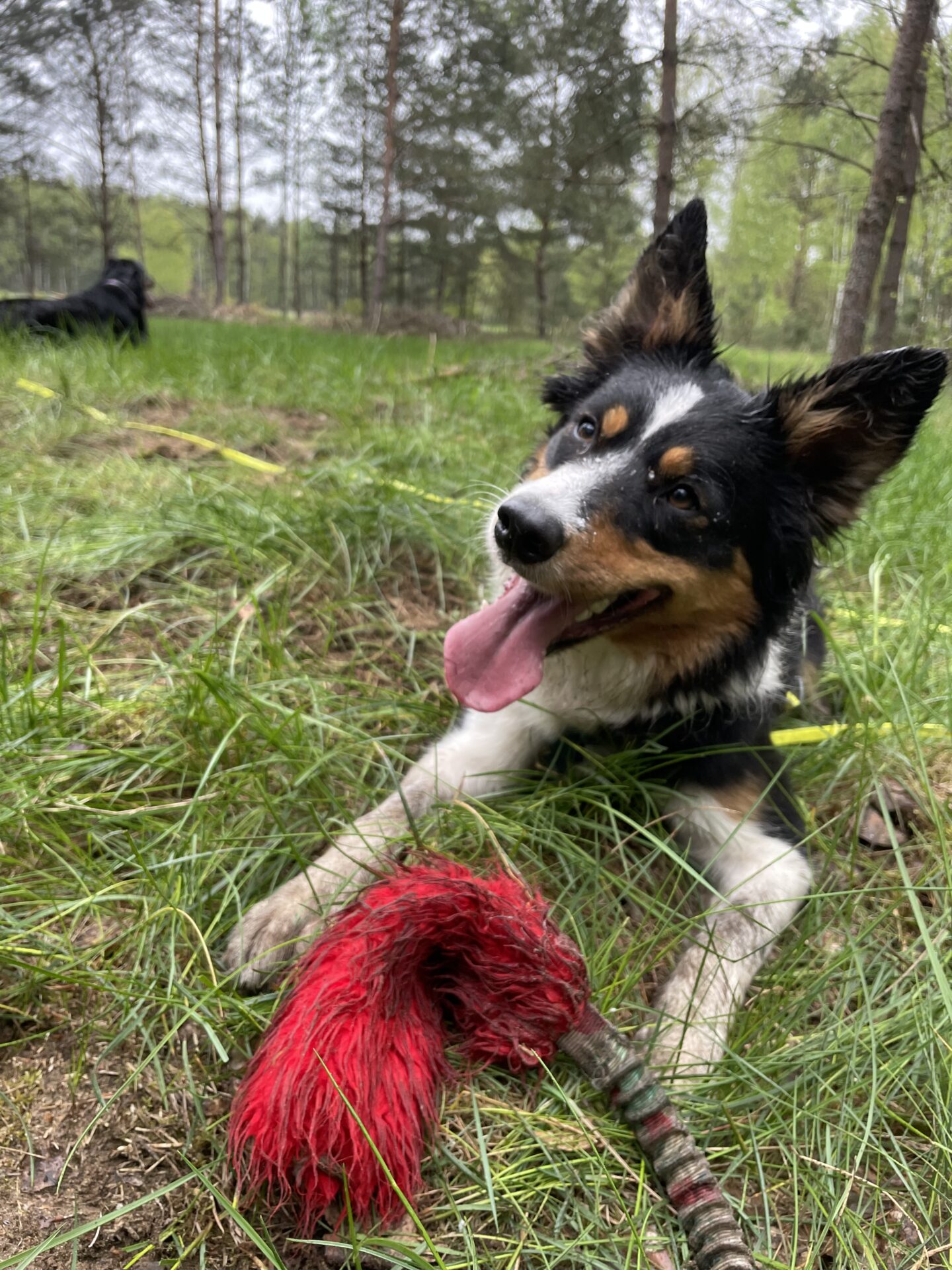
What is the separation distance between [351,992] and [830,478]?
186cm

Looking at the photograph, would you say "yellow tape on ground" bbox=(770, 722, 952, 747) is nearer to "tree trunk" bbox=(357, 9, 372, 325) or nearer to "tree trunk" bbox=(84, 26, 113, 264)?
"tree trunk" bbox=(357, 9, 372, 325)

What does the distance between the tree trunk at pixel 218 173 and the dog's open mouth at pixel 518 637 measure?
977 inches

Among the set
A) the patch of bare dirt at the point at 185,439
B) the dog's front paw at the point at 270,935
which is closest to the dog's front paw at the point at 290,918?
the dog's front paw at the point at 270,935

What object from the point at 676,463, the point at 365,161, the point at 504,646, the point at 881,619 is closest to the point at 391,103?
the point at 365,161

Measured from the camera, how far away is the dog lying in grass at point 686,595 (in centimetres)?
196

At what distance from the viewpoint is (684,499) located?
2.09 metres

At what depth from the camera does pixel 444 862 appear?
1.68m

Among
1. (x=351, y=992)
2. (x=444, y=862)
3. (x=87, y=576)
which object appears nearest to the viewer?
(x=351, y=992)

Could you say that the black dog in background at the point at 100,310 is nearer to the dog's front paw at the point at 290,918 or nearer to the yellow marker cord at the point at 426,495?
the yellow marker cord at the point at 426,495

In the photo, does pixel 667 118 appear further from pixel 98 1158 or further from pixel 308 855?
pixel 98 1158

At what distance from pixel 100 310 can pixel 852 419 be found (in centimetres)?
861

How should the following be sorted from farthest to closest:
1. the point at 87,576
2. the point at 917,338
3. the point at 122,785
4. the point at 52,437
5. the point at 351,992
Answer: the point at 917,338
the point at 52,437
the point at 87,576
the point at 122,785
the point at 351,992

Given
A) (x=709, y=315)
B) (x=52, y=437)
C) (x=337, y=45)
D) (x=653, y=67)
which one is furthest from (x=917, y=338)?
(x=337, y=45)

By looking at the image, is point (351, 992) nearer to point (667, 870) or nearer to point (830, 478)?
point (667, 870)
